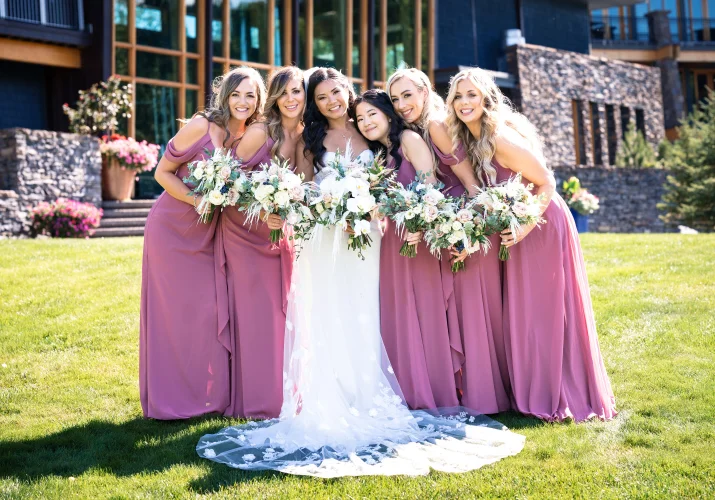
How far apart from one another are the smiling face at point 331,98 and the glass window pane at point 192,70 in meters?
14.4

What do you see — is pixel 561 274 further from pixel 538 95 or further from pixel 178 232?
pixel 538 95

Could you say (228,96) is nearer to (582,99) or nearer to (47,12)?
(47,12)

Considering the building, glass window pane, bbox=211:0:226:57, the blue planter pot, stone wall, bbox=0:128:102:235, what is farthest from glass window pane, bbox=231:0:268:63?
the blue planter pot

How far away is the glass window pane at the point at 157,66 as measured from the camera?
60.7ft

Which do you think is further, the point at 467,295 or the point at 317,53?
the point at 317,53

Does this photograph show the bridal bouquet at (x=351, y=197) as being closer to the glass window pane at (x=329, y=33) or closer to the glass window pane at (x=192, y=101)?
the glass window pane at (x=192, y=101)

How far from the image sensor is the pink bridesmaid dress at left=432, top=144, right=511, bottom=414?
554cm

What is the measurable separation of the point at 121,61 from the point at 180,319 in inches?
545

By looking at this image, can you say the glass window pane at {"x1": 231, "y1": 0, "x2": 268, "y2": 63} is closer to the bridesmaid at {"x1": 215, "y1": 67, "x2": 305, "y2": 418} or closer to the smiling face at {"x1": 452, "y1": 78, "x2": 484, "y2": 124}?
the bridesmaid at {"x1": 215, "y1": 67, "x2": 305, "y2": 418}

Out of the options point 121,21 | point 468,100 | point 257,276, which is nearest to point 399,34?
point 121,21

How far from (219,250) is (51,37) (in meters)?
13.6

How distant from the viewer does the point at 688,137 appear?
77.5ft

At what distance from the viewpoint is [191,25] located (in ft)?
63.2

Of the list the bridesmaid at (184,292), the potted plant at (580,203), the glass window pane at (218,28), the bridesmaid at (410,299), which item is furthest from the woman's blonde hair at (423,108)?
the glass window pane at (218,28)
